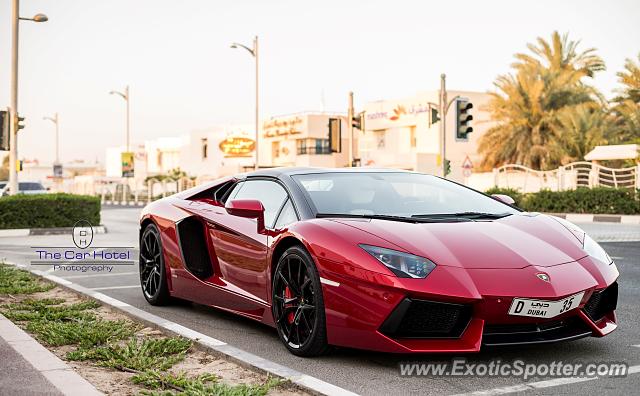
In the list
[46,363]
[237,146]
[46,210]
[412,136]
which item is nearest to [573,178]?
[46,210]

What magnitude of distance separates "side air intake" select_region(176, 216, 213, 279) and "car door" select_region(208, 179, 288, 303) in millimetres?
217

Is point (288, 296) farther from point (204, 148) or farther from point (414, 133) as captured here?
point (204, 148)

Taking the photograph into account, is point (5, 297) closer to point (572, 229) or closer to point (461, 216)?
point (461, 216)

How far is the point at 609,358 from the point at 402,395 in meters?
1.54

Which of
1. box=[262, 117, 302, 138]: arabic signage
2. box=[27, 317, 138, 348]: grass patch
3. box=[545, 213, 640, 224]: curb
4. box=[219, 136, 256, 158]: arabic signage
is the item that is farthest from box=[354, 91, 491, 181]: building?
box=[27, 317, 138, 348]: grass patch

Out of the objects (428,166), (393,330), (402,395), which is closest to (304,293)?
(393,330)

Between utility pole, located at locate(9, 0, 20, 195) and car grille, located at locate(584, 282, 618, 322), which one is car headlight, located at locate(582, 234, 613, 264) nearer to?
car grille, located at locate(584, 282, 618, 322)

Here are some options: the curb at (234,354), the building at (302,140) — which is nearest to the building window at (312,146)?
the building at (302,140)

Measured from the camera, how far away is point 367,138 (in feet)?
206

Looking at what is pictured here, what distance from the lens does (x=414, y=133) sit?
58.1 metres

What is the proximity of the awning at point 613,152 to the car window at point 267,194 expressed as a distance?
102ft

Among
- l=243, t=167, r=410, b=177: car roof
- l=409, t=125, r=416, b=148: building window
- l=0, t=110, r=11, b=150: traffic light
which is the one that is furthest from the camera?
l=409, t=125, r=416, b=148: building window

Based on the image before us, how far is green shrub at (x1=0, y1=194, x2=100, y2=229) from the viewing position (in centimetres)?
2116

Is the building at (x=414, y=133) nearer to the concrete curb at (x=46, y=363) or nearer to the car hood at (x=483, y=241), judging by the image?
the concrete curb at (x=46, y=363)
